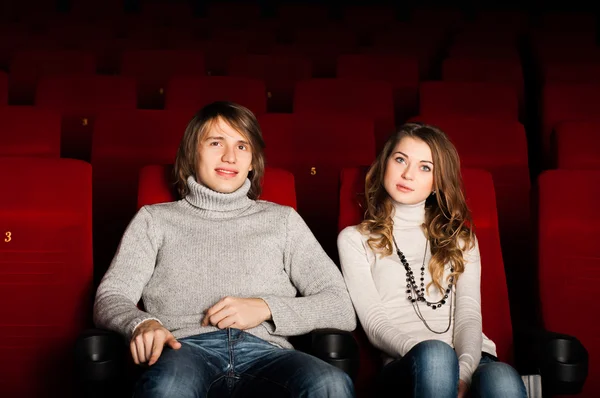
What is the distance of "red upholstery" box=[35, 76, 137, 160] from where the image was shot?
166 centimetres

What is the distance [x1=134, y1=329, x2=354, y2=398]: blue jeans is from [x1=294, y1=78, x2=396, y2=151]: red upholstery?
2.80ft

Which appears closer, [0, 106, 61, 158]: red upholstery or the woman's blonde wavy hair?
the woman's blonde wavy hair

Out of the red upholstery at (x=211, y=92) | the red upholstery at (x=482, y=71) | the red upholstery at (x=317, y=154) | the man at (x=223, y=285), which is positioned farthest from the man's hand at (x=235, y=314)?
the red upholstery at (x=482, y=71)

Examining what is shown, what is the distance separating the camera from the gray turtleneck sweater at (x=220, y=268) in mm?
968

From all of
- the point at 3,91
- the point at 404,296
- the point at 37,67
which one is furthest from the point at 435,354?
the point at 37,67

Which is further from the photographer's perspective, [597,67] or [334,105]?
[597,67]

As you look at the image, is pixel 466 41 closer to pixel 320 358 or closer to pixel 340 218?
pixel 340 218

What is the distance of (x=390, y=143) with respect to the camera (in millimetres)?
1137

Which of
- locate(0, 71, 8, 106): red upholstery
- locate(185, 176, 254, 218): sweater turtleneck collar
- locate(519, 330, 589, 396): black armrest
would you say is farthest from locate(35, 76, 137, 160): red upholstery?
locate(519, 330, 589, 396): black armrest

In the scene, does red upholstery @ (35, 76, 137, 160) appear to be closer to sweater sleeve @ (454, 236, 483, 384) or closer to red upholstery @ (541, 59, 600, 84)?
sweater sleeve @ (454, 236, 483, 384)

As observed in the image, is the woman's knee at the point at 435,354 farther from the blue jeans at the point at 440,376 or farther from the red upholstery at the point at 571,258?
the red upholstery at the point at 571,258

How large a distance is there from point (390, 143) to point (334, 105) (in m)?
0.61

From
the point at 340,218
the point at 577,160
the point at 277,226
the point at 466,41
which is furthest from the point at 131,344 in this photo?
the point at 466,41

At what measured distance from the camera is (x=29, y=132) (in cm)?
142
